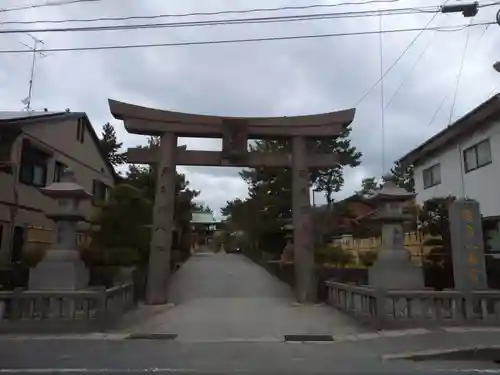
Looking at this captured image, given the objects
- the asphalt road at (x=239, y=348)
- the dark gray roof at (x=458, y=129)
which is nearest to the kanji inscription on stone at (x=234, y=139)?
the asphalt road at (x=239, y=348)

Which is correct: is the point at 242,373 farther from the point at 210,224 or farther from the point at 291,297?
the point at 210,224

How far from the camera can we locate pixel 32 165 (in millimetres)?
20094

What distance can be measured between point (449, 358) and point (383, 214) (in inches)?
256

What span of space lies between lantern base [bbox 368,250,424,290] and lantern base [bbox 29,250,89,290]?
8.24 meters

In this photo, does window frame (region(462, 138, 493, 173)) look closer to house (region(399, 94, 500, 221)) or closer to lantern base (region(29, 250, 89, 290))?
house (region(399, 94, 500, 221))

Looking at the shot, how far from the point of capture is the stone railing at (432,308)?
10672mm

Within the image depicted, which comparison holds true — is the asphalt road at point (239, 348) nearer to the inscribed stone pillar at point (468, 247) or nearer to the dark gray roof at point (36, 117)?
the inscribed stone pillar at point (468, 247)

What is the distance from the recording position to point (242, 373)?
22.2 ft

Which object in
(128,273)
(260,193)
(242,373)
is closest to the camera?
(242,373)

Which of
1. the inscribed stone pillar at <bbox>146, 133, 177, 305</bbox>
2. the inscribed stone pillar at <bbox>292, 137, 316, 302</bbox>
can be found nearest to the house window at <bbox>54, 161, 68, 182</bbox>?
the inscribed stone pillar at <bbox>146, 133, 177, 305</bbox>

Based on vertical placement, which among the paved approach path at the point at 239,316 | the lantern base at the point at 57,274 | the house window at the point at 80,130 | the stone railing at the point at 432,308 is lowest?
the paved approach path at the point at 239,316

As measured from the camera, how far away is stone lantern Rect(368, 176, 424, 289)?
527 inches

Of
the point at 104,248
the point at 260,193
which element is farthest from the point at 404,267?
the point at 260,193

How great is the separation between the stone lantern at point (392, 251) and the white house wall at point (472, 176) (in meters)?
5.61
